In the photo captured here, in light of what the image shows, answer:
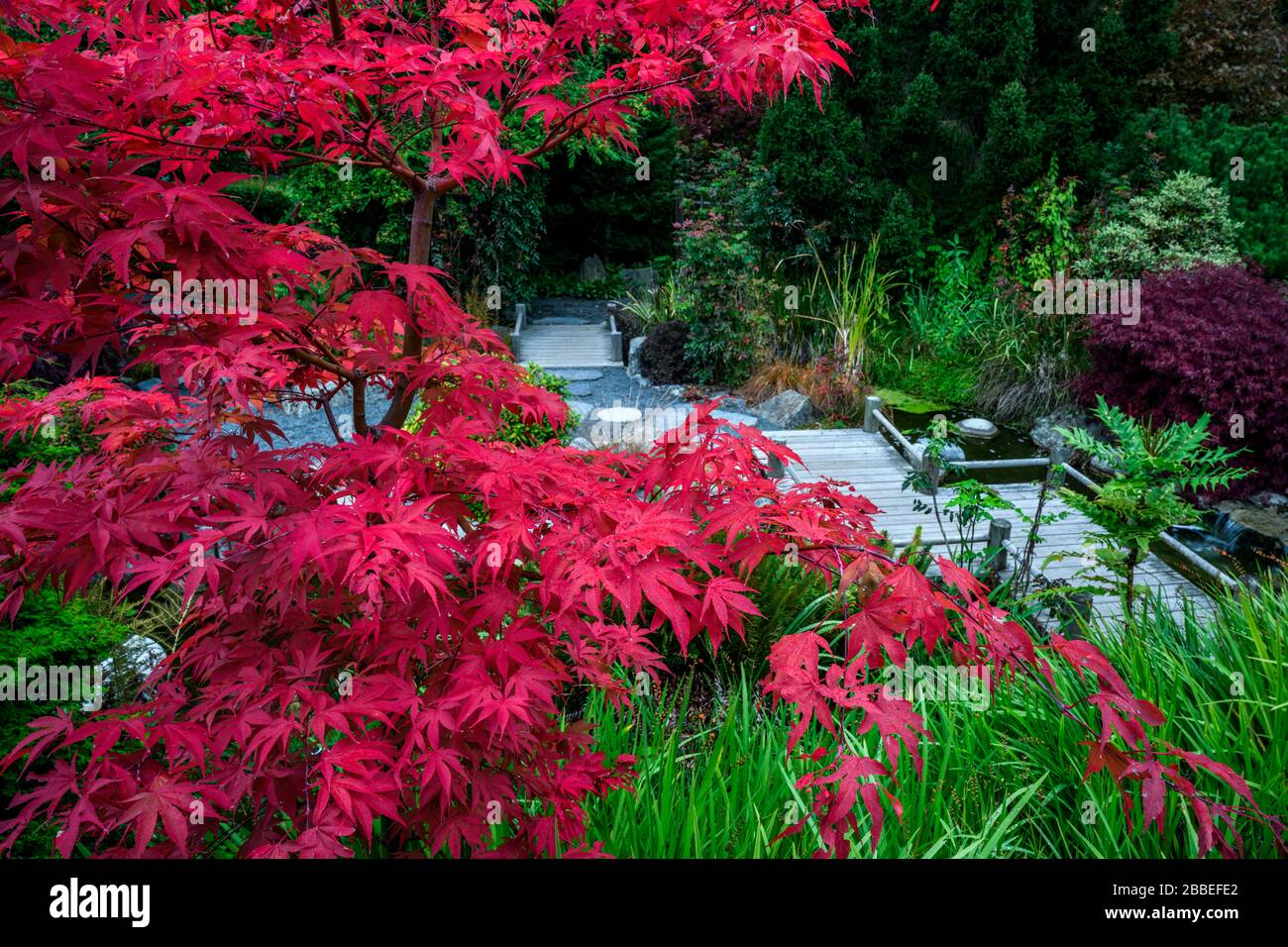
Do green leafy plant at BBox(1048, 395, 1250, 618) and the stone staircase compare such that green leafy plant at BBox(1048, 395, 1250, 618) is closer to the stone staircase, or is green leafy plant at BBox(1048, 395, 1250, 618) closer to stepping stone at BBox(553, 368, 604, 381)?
stepping stone at BBox(553, 368, 604, 381)

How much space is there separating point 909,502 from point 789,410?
2.68 metres

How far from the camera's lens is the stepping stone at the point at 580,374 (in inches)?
434

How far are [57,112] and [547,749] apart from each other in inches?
66.0

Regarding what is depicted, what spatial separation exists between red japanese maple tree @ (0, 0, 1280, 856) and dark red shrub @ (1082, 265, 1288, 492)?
597 cm

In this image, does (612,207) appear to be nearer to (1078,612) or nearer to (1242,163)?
(1242,163)

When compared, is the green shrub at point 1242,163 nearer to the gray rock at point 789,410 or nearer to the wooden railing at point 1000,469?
the wooden railing at point 1000,469

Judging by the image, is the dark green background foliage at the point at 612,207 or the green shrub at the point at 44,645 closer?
the green shrub at the point at 44,645

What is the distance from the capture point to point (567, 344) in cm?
1225

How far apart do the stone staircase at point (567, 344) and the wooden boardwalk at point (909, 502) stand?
3938mm

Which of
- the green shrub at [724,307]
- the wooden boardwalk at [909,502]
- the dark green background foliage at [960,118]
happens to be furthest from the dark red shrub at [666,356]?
the wooden boardwalk at [909,502]

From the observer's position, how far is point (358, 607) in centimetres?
210

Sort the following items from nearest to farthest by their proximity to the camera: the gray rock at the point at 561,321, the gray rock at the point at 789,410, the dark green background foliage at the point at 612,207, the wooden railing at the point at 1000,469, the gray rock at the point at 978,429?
1. the wooden railing at the point at 1000,469
2. the gray rock at the point at 978,429
3. the gray rock at the point at 789,410
4. the gray rock at the point at 561,321
5. the dark green background foliage at the point at 612,207

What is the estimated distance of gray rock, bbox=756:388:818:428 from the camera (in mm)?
9148

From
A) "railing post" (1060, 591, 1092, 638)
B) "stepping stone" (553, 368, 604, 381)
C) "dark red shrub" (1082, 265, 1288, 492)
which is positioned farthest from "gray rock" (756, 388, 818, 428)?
"railing post" (1060, 591, 1092, 638)
